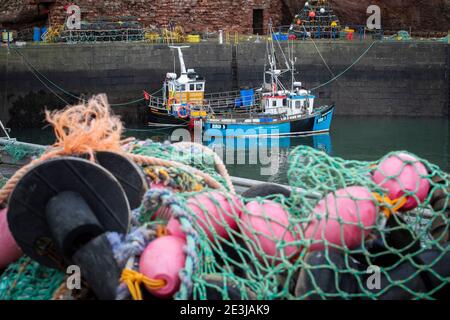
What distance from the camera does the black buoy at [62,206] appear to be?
97.2 inches

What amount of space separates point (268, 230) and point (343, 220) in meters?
0.26

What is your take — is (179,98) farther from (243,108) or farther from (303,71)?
(303,71)

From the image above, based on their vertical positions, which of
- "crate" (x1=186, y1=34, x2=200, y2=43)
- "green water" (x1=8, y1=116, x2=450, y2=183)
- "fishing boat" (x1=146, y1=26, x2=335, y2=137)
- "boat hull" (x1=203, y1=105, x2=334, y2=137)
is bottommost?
"green water" (x1=8, y1=116, x2=450, y2=183)

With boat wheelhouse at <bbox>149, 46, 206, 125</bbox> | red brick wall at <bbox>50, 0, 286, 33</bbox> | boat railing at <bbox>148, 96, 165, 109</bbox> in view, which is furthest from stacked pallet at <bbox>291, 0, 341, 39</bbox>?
boat railing at <bbox>148, 96, 165, 109</bbox>

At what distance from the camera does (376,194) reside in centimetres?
256

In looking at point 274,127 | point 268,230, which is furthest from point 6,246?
point 274,127

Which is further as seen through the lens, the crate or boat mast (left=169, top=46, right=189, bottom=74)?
the crate

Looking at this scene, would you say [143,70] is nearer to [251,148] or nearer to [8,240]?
[251,148]

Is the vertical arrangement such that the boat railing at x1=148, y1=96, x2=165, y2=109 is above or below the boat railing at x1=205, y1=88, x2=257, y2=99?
below

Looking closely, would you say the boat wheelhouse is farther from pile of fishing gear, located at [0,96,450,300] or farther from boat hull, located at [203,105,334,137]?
pile of fishing gear, located at [0,96,450,300]

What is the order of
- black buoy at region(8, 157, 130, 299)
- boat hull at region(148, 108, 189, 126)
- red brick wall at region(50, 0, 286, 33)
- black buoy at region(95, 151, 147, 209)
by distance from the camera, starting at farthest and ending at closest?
red brick wall at region(50, 0, 286, 33) < boat hull at region(148, 108, 189, 126) < black buoy at region(95, 151, 147, 209) < black buoy at region(8, 157, 130, 299)

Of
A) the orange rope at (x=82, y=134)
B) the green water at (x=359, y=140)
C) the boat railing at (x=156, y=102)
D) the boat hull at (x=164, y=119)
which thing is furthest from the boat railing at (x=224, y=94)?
the orange rope at (x=82, y=134)

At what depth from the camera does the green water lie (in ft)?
58.3

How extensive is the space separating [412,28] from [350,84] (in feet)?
18.2
